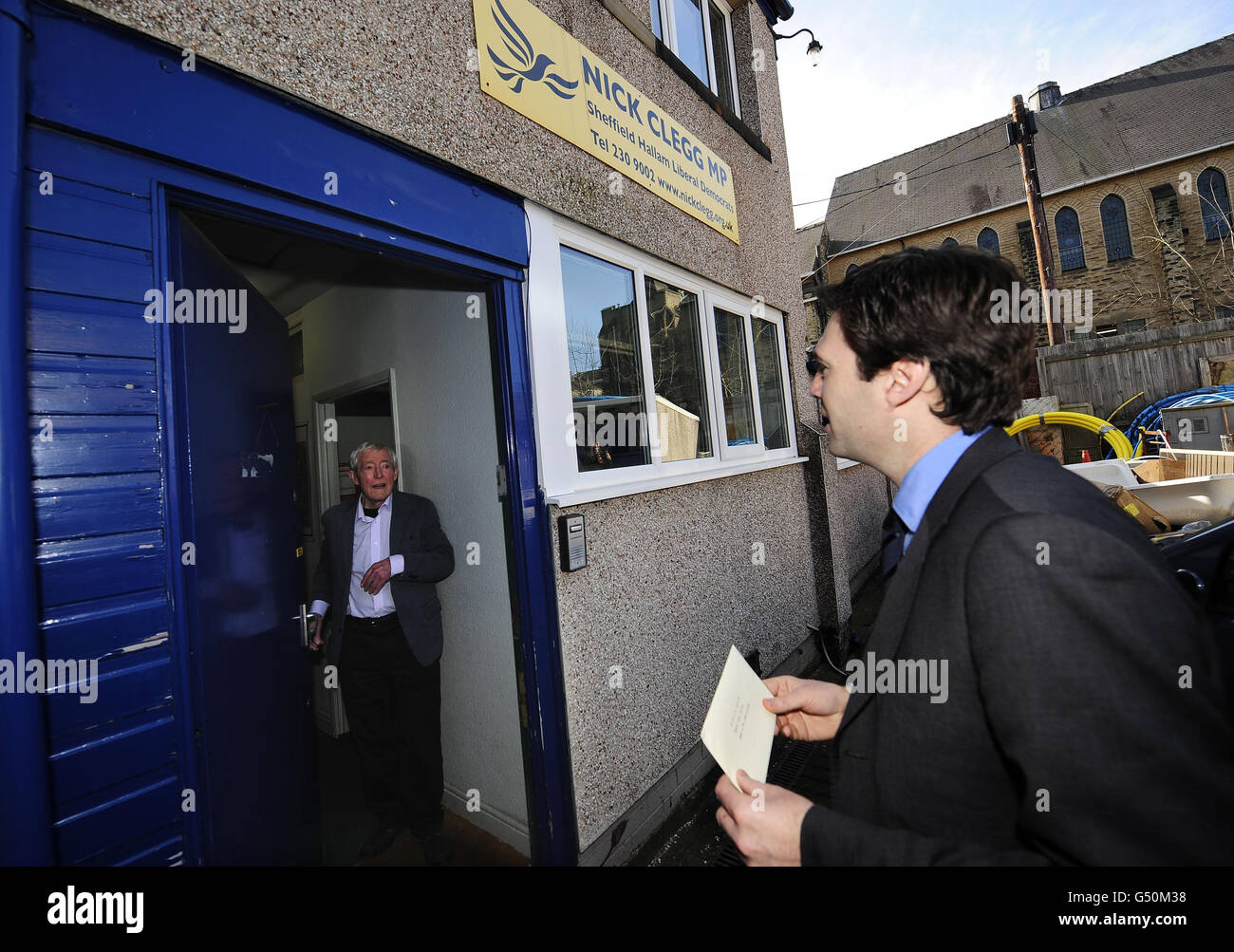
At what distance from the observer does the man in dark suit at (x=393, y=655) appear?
309 cm

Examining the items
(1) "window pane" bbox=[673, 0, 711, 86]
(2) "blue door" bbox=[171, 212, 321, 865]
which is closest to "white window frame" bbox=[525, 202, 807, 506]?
(2) "blue door" bbox=[171, 212, 321, 865]

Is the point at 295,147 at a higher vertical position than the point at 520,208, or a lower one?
lower

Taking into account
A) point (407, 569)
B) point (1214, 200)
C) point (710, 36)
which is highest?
point (1214, 200)

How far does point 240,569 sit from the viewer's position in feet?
6.45

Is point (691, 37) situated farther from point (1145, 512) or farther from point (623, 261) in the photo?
point (1145, 512)

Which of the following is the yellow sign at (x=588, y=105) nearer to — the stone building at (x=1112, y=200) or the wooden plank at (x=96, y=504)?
the wooden plank at (x=96, y=504)

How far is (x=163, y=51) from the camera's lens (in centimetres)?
145

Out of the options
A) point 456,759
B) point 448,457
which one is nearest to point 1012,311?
point 448,457

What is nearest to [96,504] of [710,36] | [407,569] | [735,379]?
[407,569]

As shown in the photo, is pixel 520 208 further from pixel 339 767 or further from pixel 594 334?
pixel 339 767

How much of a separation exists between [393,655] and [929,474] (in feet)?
9.58

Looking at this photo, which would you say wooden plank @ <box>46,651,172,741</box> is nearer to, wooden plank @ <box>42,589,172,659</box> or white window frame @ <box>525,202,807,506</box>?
wooden plank @ <box>42,589,172,659</box>

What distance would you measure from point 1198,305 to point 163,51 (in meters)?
26.1

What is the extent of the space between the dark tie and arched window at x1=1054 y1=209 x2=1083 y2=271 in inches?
1027
